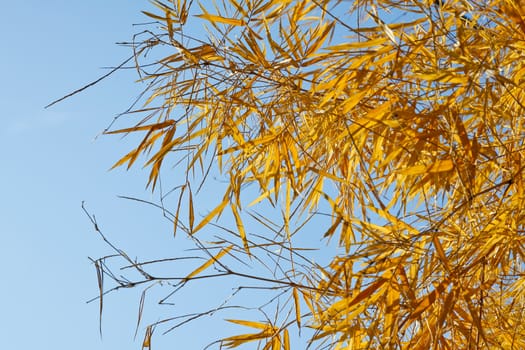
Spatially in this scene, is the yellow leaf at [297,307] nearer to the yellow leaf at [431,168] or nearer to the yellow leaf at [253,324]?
the yellow leaf at [253,324]

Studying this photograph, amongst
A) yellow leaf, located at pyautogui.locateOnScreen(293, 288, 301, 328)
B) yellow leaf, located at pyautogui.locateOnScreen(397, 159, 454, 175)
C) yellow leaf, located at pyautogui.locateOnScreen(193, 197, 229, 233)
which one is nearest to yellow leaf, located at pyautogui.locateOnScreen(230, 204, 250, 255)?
yellow leaf, located at pyautogui.locateOnScreen(193, 197, 229, 233)

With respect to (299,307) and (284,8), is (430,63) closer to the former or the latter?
(284,8)

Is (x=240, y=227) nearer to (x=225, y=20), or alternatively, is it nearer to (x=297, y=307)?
(x=297, y=307)

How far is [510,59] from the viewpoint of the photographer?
1.80 m

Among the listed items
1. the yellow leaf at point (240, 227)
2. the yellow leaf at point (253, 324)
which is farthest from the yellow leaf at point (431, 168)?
the yellow leaf at point (253, 324)

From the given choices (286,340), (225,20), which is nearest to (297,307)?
(286,340)

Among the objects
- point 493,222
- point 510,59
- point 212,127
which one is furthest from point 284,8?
point 493,222

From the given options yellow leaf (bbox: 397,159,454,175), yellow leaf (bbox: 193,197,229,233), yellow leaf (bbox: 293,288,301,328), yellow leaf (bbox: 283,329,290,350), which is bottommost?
yellow leaf (bbox: 283,329,290,350)

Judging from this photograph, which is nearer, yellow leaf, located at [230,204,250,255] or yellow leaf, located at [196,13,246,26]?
yellow leaf, located at [230,204,250,255]

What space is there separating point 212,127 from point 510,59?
69cm

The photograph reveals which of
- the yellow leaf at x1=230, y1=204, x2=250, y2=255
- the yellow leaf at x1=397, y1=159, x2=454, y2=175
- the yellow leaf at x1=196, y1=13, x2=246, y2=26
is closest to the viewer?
the yellow leaf at x1=397, y1=159, x2=454, y2=175

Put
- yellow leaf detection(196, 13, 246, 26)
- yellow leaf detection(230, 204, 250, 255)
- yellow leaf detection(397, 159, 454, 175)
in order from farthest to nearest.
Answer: yellow leaf detection(196, 13, 246, 26)
yellow leaf detection(230, 204, 250, 255)
yellow leaf detection(397, 159, 454, 175)

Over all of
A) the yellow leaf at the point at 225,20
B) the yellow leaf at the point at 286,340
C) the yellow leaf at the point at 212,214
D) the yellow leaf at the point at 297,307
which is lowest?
the yellow leaf at the point at 286,340

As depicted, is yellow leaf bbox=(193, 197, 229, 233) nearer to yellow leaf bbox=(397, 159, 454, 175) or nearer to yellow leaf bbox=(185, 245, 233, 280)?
yellow leaf bbox=(185, 245, 233, 280)
